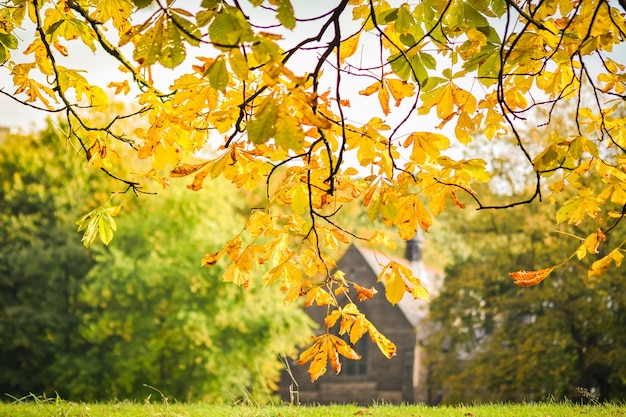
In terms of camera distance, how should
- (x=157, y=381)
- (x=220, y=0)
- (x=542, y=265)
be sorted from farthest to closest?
(x=157, y=381)
(x=542, y=265)
(x=220, y=0)

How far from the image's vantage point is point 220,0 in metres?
1.99

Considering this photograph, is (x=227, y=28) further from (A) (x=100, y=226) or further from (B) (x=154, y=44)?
(A) (x=100, y=226)

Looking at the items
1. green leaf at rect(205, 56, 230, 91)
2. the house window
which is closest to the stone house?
the house window

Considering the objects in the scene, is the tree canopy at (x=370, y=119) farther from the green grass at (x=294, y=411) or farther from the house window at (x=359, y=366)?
the house window at (x=359, y=366)

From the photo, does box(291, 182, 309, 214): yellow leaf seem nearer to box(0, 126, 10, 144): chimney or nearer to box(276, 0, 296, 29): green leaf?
box(276, 0, 296, 29): green leaf

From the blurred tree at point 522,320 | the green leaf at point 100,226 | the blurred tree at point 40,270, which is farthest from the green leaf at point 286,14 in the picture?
the blurred tree at point 40,270

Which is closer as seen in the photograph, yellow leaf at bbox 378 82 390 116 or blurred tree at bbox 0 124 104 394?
yellow leaf at bbox 378 82 390 116

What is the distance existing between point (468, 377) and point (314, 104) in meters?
22.6

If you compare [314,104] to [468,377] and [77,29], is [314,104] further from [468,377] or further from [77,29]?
[468,377]

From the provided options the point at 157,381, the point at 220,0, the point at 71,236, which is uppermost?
the point at 71,236

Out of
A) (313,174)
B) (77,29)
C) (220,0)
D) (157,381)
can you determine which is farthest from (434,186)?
(157,381)

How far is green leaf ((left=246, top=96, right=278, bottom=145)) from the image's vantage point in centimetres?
189

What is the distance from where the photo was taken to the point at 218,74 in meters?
1.99

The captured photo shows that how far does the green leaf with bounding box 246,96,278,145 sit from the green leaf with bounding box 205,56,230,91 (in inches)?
6.7
